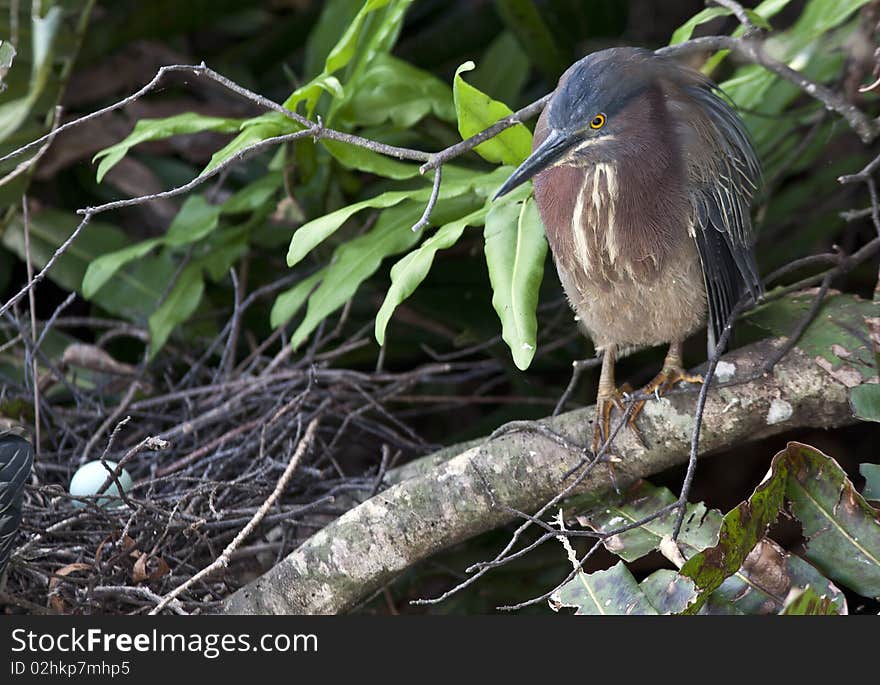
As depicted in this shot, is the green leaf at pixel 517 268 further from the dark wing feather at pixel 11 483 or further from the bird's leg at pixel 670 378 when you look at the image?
the dark wing feather at pixel 11 483

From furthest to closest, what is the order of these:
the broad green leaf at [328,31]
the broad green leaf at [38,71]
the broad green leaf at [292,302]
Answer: the broad green leaf at [328,31] < the broad green leaf at [38,71] < the broad green leaf at [292,302]

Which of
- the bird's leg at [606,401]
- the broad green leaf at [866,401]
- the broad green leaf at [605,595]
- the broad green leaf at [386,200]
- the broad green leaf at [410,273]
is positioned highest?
the broad green leaf at [386,200]

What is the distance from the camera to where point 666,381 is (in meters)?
1.88

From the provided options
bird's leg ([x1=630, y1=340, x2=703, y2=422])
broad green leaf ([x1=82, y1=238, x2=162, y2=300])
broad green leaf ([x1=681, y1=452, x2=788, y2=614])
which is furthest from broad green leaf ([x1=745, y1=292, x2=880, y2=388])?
broad green leaf ([x1=82, y1=238, x2=162, y2=300])

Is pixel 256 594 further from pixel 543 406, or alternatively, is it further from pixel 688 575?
pixel 543 406

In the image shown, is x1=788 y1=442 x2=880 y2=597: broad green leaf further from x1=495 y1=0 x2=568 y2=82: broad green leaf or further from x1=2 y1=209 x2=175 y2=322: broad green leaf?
x1=2 y1=209 x2=175 y2=322: broad green leaf

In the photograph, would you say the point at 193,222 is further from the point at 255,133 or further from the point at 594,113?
the point at 594,113

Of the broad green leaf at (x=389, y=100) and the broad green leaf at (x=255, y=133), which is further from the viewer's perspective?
the broad green leaf at (x=389, y=100)

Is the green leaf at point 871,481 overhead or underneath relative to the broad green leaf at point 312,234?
underneath

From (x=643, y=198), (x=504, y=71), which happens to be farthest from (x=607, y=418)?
(x=504, y=71)

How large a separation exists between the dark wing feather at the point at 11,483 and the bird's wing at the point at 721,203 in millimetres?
1212

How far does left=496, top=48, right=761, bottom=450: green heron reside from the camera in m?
1.57

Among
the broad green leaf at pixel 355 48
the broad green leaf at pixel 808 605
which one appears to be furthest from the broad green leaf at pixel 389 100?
the broad green leaf at pixel 808 605

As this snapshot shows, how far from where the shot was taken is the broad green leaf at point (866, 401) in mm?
1631
